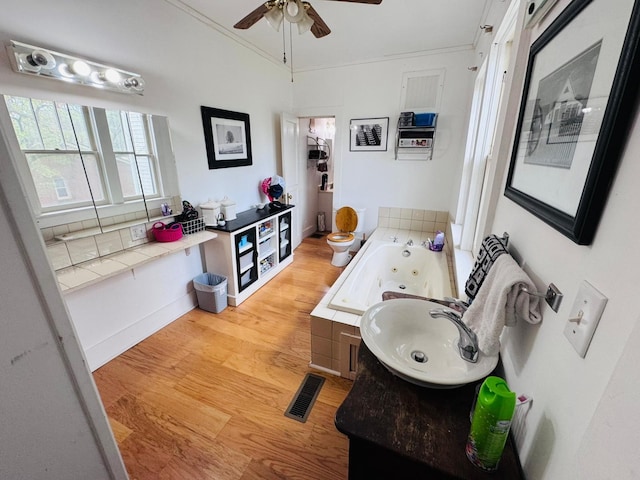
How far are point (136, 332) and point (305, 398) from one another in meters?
1.48

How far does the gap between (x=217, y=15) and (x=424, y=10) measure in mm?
1775

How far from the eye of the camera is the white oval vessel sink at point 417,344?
84 cm

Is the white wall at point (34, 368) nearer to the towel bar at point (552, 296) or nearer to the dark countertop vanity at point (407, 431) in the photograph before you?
the dark countertop vanity at point (407, 431)

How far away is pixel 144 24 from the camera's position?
6.23 feet

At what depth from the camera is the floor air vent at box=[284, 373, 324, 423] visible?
62.0 inches

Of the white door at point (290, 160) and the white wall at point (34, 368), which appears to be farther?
the white door at point (290, 160)

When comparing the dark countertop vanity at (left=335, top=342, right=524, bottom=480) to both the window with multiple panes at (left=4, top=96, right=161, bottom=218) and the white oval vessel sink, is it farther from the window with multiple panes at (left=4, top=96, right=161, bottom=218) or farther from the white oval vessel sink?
the window with multiple panes at (left=4, top=96, right=161, bottom=218)

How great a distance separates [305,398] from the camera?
1.68 meters

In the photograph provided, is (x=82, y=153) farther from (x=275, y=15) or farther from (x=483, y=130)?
(x=483, y=130)

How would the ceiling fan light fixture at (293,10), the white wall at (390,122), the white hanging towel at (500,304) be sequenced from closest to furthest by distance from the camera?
the white hanging towel at (500,304) → the ceiling fan light fixture at (293,10) → the white wall at (390,122)

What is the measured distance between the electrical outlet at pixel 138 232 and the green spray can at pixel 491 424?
91.3 inches

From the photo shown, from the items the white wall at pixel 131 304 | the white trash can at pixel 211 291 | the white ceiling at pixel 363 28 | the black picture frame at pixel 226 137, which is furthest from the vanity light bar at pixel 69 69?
the white trash can at pixel 211 291

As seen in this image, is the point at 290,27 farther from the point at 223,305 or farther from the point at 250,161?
the point at 223,305

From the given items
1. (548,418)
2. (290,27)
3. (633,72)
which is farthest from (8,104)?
(548,418)
